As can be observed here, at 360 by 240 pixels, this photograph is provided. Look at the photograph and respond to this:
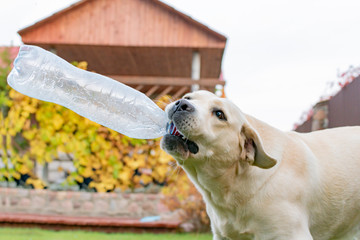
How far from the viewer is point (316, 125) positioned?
8578 millimetres

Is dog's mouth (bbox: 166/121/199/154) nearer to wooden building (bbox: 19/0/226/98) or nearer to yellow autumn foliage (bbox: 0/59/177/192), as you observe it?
yellow autumn foliage (bbox: 0/59/177/192)

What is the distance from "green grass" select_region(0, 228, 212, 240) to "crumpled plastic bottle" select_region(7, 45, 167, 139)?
10.8 feet

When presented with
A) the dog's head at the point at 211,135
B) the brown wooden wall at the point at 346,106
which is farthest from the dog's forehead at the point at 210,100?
the brown wooden wall at the point at 346,106

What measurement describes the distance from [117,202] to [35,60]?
4.92 metres

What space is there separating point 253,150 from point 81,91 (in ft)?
5.25

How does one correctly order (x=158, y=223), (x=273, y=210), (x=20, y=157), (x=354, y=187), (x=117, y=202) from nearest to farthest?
(x=273, y=210) → (x=354, y=187) → (x=158, y=223) → (x=117, y=202) → (x=20, y=157)

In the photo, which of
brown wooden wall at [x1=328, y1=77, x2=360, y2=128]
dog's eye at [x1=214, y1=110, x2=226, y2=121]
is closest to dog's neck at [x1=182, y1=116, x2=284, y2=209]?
dog's eye at [x1=214, y1=110, x2=226, y2=121]

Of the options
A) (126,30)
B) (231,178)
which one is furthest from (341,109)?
(126,30)

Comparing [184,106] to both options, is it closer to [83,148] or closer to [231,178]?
[231,178]

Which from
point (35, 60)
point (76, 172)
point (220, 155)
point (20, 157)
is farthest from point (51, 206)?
point (220, 155)

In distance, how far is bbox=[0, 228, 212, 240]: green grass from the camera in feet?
20.5

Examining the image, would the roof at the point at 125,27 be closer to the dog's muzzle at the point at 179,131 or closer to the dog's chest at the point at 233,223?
the dog's chest at the point at 233,223

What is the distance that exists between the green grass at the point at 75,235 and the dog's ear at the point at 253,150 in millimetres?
3768

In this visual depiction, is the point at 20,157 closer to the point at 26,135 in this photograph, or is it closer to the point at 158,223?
the point at 26,135
